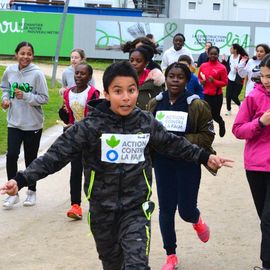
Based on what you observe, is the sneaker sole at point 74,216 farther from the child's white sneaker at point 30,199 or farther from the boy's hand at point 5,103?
the boy's hand at point 5,103

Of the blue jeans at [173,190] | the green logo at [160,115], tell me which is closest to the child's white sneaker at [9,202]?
the blue jeans at [173,190]

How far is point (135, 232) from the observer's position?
4.07m

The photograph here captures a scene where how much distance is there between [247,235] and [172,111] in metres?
1.74

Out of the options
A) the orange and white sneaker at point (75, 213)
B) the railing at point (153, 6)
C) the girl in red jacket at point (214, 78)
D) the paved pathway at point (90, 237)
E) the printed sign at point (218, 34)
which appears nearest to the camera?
the paved pathway at point (90, 237)

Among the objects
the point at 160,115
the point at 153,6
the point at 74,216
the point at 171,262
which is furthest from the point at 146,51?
the point at 153,6

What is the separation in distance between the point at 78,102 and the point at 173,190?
76.4 inches

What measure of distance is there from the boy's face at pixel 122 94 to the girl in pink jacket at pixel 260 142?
119 cm

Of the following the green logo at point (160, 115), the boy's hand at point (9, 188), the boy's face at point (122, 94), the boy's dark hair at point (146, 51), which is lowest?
the boy's hand at point (9, 188)

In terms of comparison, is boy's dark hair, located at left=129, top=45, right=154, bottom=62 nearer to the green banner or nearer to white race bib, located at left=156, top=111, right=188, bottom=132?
white race bib, located at left=156, top=111, right=188, bottom=132

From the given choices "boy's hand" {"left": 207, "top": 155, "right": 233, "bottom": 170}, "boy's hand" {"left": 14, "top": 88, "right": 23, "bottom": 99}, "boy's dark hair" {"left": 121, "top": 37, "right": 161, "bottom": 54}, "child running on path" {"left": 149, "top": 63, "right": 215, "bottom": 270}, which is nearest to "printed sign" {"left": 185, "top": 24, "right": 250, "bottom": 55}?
"boy's dark hair" {"left": 121, "top": 37, "right": 161, "bottom": 54}

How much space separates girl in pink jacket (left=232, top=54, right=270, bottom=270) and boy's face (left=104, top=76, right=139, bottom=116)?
119 cm

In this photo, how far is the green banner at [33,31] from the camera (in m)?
31.8

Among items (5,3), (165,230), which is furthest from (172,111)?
(5,3)

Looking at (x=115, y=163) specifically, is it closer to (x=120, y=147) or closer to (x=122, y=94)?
(x=120, y=147)
